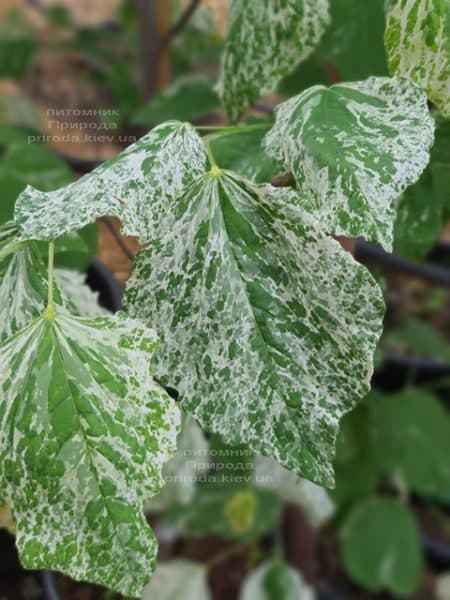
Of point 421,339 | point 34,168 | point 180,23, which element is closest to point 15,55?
point 180,23

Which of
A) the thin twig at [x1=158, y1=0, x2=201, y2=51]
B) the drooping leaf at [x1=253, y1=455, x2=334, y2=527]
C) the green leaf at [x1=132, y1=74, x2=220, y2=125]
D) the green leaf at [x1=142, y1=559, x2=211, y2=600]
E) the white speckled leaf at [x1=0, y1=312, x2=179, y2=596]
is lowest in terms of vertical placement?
the green leaf at [x1=142, y1=559, x2=211, y2=600]

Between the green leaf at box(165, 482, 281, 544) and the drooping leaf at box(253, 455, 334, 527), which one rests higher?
the drooping leaf at box(253, 455, 334, 527)

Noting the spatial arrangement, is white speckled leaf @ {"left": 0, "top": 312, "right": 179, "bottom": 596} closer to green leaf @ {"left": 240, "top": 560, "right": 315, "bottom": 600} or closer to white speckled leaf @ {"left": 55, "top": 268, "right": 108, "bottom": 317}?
white speckled leaf @ {"left": 55, "top": 268, "right": 108, "bottom": 317}

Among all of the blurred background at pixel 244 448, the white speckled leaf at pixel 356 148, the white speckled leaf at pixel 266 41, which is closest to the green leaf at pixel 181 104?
the blurred background at pixel 244 448

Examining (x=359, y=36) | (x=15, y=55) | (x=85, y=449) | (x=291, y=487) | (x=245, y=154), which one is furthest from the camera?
(x=15, y=55)

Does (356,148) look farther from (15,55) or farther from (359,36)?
(15,55)

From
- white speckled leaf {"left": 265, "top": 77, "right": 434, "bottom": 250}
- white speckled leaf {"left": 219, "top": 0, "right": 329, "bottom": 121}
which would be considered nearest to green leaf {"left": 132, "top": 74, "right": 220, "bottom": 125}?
white speckled leaf {"left": 219, "top": 0, "right": 329, "bottom": 121}
